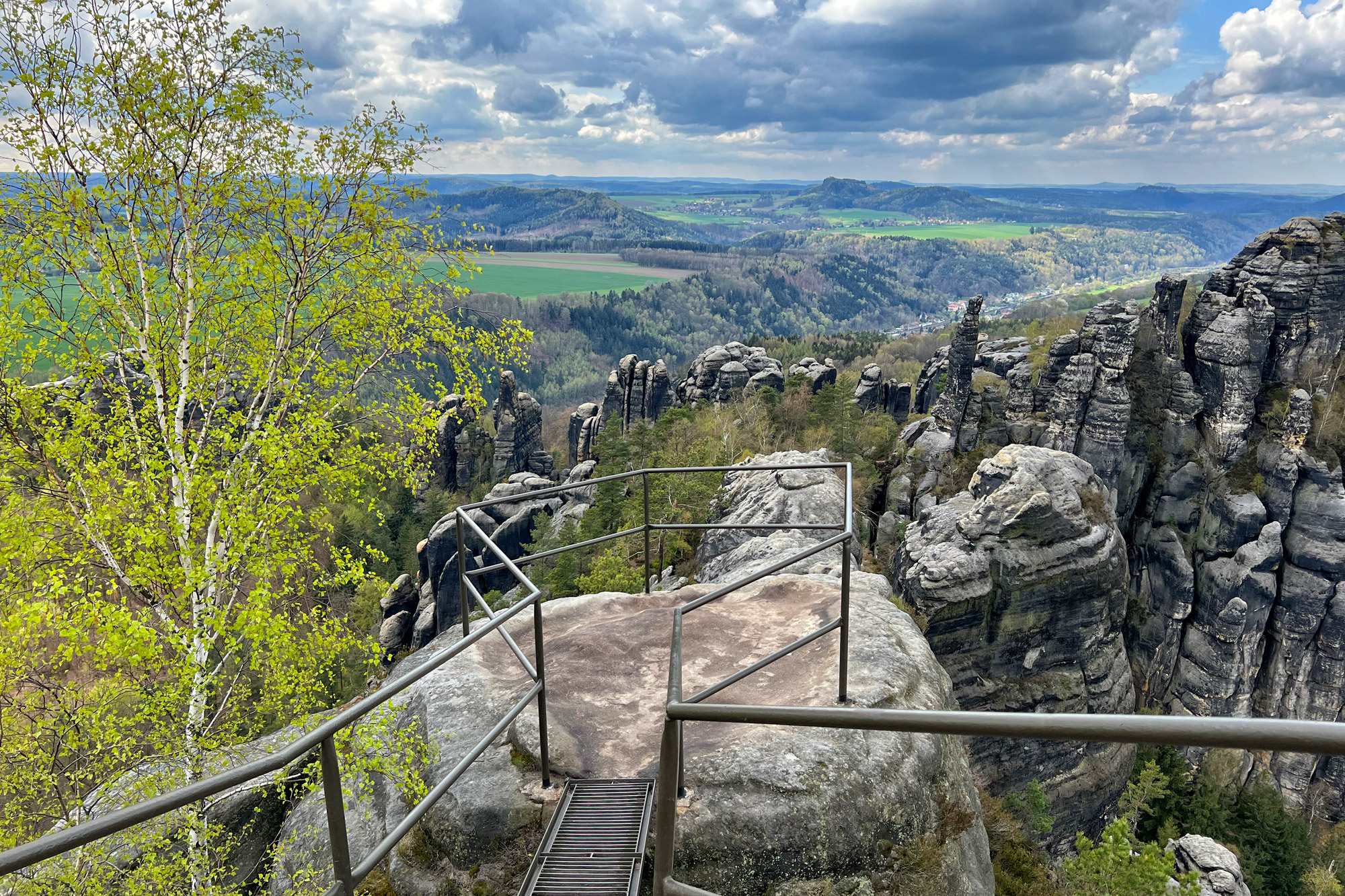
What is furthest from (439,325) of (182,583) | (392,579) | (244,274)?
(392,579)

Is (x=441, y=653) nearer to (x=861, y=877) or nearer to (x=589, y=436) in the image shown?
(x=861, y=877)

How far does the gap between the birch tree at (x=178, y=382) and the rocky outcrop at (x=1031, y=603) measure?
16633mm

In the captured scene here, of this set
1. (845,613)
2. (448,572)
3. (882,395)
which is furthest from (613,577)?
(882,395)

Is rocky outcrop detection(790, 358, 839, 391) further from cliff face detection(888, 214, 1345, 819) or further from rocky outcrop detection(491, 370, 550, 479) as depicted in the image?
rocky outcrop detection(491, 370, 550, 479)

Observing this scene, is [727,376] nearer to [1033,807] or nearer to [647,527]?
[1033,807]

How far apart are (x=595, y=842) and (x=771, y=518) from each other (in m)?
11.4

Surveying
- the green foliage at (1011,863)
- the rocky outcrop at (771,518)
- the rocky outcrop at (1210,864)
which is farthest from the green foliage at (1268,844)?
the green foliage at (1011,863)

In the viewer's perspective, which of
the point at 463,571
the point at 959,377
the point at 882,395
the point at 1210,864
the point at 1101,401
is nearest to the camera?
the point at 463,571

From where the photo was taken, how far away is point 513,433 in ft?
228

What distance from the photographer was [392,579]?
53750 millimetres

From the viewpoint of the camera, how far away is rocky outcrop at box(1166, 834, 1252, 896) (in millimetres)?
19734

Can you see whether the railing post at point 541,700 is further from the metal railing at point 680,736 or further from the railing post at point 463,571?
the railing post at point 463,571

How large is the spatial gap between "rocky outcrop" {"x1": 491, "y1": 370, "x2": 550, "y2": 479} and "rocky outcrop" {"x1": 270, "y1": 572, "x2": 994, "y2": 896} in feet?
205

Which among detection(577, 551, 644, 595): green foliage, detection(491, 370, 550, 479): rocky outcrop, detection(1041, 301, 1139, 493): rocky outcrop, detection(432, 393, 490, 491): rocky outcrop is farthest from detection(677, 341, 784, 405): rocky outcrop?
detection(577, 551, 644, 595): green foliage
